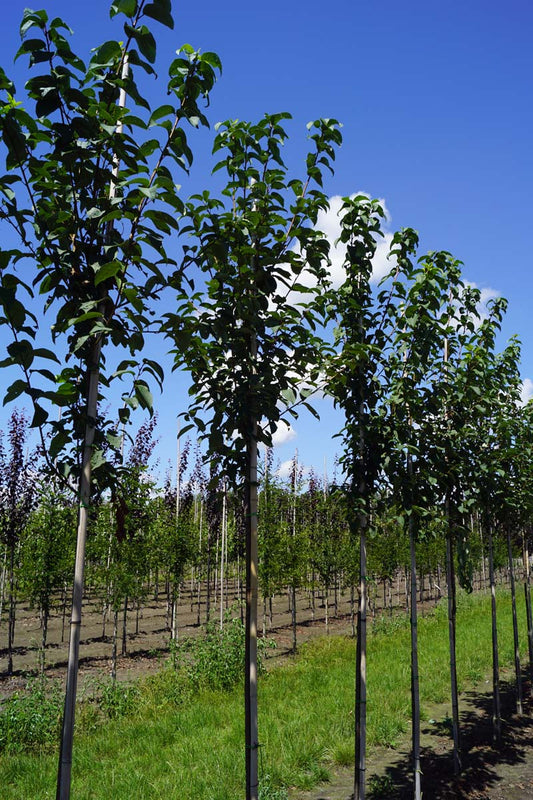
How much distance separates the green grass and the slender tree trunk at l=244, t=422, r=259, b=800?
127 inches

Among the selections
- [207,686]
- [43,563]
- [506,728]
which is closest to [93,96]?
[506,728]

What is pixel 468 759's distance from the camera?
7637 millimetres

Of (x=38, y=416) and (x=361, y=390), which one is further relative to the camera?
(x=361, y=390)

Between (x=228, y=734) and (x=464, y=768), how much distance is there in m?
3.22

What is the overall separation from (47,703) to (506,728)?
755 centimetres

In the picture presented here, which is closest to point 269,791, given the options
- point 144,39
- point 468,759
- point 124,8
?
point 468,759

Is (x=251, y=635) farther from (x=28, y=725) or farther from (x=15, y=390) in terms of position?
(x=28, y=725)

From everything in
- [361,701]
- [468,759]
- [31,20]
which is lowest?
[468,759]

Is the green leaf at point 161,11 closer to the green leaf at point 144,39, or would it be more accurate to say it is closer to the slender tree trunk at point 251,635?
the green leaf at point 144,39

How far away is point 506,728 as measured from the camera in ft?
29.8

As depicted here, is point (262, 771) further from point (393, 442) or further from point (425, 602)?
point (425, 602)

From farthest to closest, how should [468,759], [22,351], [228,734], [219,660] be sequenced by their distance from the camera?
[219,660], [228,734], [468,759], [22,351]

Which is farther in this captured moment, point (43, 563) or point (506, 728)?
point (43, 563)

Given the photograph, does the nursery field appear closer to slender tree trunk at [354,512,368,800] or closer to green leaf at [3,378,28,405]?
slender tree trunk at [354,512,368,800]
